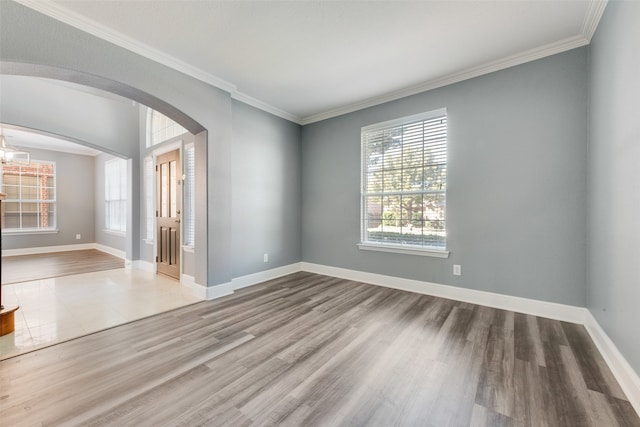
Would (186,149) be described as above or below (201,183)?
above

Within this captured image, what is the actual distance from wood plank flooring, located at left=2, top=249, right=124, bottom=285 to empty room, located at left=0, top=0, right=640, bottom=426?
1344 millimetres

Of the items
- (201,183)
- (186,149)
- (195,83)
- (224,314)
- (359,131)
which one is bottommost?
(224,314)

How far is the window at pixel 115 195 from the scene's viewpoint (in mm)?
6480

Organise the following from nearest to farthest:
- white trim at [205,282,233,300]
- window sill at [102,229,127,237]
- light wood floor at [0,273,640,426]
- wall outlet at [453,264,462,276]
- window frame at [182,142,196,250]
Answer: light wood floor at [0,273,640,426] < wall outlet at [453,264,462,276] < white trim at [205,282,233,300] < window frame at [182,142,196,250] < window sill at [102,229,127,237]

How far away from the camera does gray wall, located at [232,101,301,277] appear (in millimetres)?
3783

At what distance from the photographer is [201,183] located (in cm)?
334

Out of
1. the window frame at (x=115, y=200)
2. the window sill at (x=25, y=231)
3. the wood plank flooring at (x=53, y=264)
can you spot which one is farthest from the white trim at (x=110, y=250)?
the window sill at (x=25, y=231)

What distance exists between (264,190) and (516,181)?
3.34 meters

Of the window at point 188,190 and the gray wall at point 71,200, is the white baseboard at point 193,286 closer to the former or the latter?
the window at point 188,190

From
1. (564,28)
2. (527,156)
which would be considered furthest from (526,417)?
(564,28)

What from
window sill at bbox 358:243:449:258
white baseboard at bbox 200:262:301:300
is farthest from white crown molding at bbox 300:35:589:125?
white baseboard at bbox 200:262:301:300

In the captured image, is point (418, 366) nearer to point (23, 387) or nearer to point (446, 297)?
point (446, 297)

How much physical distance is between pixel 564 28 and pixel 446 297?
295 cm

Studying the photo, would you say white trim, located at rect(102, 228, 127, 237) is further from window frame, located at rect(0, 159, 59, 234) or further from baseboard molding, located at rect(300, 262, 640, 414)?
baseboard molding, located at rect(300, 262, 640, 414)
